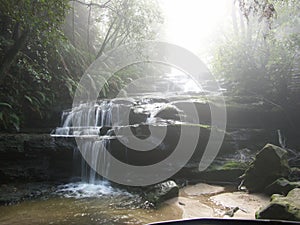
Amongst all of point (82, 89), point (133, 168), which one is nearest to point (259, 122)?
point (133, 168)

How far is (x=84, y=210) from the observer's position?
5.21 meters

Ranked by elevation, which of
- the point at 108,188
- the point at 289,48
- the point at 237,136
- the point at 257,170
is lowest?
the point at 108,188

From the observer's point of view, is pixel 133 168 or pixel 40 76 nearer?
pixel 133 168

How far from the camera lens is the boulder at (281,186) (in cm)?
548

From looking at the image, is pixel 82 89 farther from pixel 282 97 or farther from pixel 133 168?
pixel 282 97

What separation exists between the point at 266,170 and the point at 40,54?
31.6ft

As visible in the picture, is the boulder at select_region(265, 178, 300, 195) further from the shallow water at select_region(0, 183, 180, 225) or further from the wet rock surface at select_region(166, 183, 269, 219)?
the shallow water at select_region(0, 183, 180, 225)

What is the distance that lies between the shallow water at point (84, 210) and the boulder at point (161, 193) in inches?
9.9

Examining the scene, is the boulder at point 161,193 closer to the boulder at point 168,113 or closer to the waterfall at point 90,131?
the waterfall at point 90,131

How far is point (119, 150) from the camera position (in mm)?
7863

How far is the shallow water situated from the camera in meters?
4.68

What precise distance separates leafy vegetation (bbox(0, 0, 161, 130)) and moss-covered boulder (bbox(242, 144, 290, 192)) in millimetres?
6144

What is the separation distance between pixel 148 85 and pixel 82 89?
996 cm

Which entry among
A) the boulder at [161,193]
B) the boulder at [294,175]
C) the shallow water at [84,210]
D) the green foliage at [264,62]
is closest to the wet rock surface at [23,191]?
the shallow water at [84,210]
